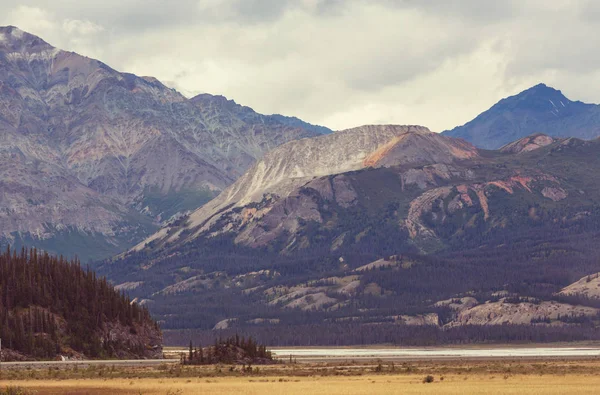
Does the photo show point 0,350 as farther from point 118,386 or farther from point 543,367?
point 543,367

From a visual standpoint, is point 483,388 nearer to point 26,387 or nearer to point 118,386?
point 118,386

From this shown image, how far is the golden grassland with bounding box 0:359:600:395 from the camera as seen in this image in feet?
438

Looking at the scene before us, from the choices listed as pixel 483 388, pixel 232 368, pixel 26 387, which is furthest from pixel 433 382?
pixel 26 387

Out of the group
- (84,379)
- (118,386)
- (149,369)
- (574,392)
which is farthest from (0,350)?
(574,392)

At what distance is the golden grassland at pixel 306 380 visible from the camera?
5251 inches

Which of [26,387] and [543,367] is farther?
[543,367]

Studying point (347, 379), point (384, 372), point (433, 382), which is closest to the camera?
point (433, 382)

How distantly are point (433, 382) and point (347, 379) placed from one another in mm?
14483

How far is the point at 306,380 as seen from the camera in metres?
155

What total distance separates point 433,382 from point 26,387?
5037 cm

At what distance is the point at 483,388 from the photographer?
134 metres

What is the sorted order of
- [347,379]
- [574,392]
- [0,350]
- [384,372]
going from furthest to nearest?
1. [0,350]
2. [384,372]
3. [347,379]
4. [574,392]

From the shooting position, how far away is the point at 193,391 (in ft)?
437

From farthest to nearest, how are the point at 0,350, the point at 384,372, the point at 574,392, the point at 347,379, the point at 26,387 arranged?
the point at 0,350
the point at 384,372
the point at 347,379
the point at 26,387
the point at 574,392
